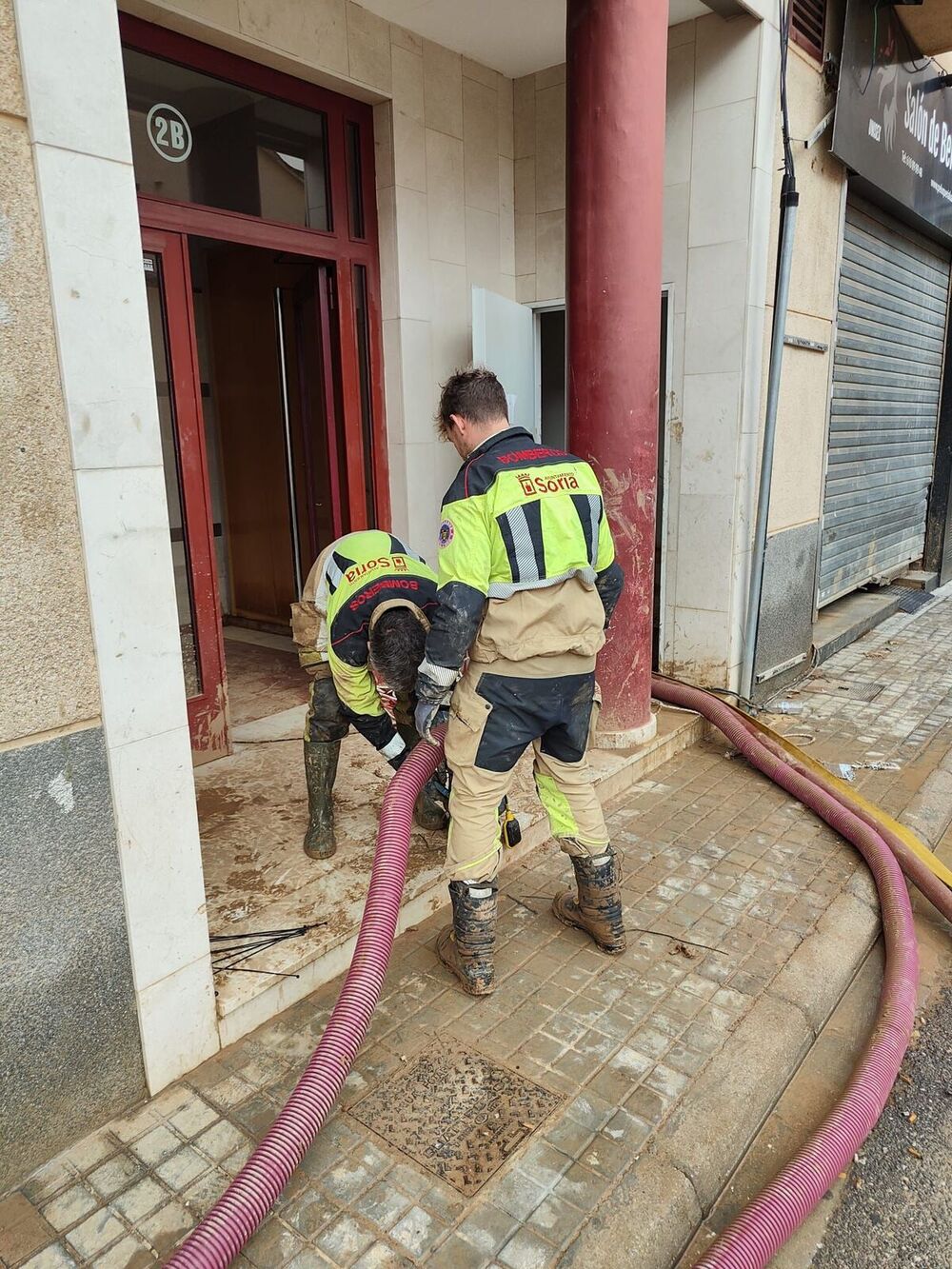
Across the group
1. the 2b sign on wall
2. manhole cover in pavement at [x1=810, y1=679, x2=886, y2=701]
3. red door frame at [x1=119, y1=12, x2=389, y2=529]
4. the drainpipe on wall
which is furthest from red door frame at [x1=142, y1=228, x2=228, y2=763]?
manhole cover in pavement at [x1=810, y1=679, x2=886, y2=701]

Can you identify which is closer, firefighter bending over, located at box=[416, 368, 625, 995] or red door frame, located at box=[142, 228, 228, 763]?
firefighter bending over, located at box=[416, 368, 625, 995]

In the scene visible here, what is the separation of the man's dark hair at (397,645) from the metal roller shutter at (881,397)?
488cm

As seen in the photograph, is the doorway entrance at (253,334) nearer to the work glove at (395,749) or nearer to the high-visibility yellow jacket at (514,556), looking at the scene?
the work glove at (395,749)

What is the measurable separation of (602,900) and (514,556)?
1.32 m

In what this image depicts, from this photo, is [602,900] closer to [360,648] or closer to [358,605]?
[360,648]

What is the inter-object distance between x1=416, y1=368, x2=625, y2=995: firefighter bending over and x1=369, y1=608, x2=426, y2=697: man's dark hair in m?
0.21

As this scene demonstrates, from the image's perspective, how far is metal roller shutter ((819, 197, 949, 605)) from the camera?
22.4 feet

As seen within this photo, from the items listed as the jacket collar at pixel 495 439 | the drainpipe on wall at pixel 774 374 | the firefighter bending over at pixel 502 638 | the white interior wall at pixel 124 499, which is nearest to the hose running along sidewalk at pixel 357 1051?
Answer: the firefighter bending over at pixel 502 638

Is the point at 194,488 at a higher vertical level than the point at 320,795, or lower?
higher

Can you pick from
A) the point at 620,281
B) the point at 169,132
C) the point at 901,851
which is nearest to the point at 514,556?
the point at 620,281

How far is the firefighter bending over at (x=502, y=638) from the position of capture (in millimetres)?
2686

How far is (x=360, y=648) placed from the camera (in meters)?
3.19

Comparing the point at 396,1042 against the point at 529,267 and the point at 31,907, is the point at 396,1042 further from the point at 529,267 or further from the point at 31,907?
the point at 529,267

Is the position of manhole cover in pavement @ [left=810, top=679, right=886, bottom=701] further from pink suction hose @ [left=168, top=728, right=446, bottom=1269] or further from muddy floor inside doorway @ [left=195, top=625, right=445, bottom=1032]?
pink suction hose @ [left=168, top=728, right=446, bottom=1269]
